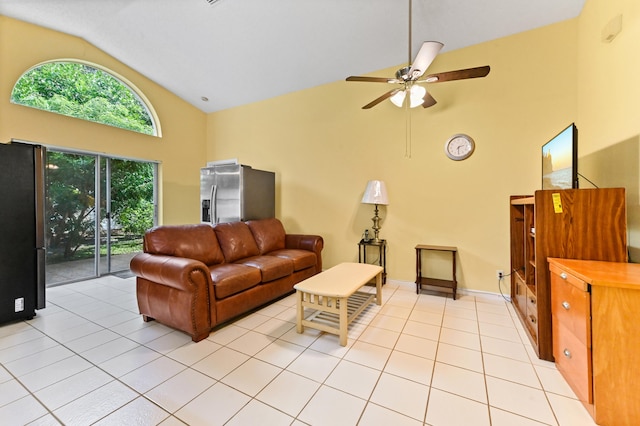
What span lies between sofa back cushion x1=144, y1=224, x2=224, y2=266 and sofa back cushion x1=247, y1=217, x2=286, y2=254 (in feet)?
2.24

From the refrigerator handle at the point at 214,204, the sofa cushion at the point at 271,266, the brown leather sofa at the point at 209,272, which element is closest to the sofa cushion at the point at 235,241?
the brown leather sofa at the point at 209,272

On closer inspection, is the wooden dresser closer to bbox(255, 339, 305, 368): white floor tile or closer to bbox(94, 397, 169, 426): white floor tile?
bbox(255, 339, 305, 368): white floor tile

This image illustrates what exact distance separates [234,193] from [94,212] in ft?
7.55

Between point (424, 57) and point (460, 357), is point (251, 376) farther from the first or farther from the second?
point (424, 57)

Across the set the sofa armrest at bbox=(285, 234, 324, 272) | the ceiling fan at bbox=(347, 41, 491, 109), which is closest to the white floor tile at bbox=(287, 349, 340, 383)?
the sofa armrest at bbox=(285, 234, 324, 272)

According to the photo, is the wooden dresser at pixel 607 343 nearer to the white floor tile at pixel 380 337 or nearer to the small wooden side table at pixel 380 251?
the white floor tile at pixel 380 337

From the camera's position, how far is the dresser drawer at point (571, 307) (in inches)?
57.3

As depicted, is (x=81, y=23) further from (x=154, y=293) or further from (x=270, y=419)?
(x=270, y=419)

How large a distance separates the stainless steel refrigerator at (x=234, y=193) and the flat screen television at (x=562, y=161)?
12.5 feet

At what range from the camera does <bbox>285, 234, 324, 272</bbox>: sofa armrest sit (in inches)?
155

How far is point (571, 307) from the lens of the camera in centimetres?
163

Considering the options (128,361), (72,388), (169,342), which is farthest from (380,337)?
(72,388)

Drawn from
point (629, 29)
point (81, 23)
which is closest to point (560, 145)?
point (629, 29)

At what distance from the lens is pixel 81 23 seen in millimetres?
3520
